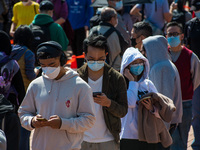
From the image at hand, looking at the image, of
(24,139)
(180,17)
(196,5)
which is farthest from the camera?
(180,17)

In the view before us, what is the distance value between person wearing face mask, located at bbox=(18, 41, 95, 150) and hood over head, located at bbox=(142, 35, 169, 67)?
1.72 meters

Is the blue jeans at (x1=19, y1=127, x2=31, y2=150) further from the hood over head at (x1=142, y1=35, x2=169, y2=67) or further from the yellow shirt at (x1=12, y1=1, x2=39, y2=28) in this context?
the yellow shirt at (x1=12, y1=1, x2=39, y2=28)

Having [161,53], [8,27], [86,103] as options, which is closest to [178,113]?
[161,53]

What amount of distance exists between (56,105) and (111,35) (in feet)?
10.6

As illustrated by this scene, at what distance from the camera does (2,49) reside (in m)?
5.57

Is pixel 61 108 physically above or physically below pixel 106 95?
above

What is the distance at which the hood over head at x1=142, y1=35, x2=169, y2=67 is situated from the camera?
5.66m

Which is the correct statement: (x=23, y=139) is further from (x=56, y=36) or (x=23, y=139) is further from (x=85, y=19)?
(x=85, y=19)

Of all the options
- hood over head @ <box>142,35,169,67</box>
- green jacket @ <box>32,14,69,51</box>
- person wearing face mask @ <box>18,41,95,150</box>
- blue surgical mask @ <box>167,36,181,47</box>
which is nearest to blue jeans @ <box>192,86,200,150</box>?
A: blue surgical mask @ <box>167,36,181,47</box>

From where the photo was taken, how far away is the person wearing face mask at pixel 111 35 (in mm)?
7090

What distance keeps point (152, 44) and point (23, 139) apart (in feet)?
7.21

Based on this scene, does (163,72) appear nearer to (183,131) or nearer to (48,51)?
(183,131)

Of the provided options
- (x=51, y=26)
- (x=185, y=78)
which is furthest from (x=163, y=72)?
(x=51, y=26)

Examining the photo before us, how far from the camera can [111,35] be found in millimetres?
7105
